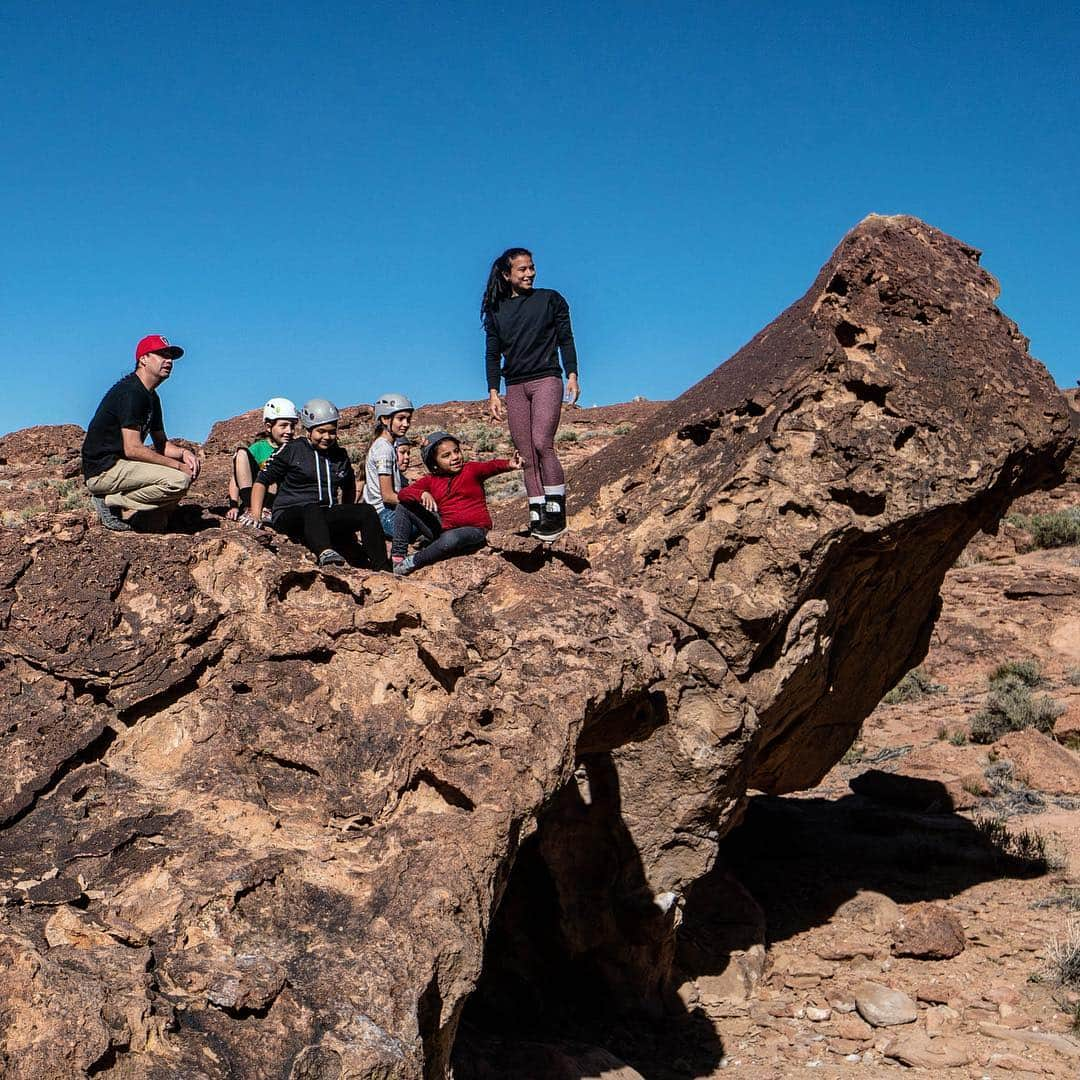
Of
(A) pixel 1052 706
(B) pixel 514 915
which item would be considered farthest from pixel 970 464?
(A) pixel 1052 706

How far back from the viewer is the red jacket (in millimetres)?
6395

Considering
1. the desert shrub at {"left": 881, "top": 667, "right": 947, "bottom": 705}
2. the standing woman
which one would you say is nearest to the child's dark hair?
the standing woman

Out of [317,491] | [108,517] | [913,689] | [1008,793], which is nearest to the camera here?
[108,517]

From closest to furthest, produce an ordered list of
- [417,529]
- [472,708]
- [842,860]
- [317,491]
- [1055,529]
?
[472,708] → [317,491] → [417,529] → [842,860] → [1055,529]

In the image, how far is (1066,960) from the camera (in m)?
7.32

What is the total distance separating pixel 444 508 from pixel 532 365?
126cm

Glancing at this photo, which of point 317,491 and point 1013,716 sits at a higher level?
point 317,491

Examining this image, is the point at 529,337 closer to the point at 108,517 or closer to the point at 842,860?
the point at 108,517

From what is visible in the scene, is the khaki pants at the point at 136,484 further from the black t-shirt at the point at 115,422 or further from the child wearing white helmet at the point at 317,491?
the child wearing white helmet at the point at 317,491

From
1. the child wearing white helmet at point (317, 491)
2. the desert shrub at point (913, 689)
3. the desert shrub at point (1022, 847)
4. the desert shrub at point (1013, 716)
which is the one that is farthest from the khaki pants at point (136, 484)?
the desert shrub at point (913, 689)

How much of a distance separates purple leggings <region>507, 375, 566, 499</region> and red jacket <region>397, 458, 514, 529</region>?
22.3 inches

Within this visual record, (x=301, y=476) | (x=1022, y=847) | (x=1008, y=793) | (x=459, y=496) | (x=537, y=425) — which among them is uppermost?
(x=537, y=425)

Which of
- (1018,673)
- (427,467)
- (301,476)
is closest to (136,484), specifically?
(301,476)

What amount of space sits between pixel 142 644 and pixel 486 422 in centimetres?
2534
